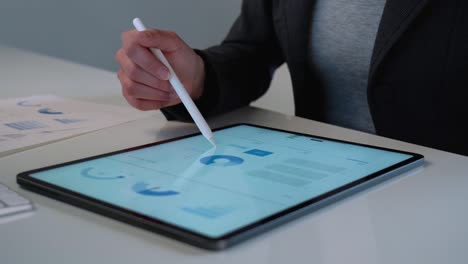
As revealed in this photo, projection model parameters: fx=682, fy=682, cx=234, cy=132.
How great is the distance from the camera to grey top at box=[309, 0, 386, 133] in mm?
1136

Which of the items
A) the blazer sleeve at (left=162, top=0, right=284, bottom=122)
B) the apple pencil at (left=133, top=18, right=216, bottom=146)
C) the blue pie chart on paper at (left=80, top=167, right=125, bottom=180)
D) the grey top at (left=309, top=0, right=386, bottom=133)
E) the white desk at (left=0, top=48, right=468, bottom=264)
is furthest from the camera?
the grey top at (left=309, top=0, right=386, bottom=133)

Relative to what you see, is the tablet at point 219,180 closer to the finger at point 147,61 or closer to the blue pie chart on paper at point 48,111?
the finger at point 147,61

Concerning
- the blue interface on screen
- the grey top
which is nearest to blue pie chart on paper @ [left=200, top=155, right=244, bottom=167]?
the blue interface on screen

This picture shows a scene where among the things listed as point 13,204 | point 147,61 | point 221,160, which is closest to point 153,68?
point 147,61

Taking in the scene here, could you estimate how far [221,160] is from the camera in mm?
703

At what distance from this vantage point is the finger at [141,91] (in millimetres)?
893

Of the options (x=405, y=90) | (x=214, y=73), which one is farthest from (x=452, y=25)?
(x=214, y=73)

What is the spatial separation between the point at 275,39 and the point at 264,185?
2.33 ft

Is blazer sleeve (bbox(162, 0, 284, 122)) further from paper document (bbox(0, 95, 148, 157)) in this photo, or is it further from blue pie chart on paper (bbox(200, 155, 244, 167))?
blue pie chart on paper (bbox(200, 155, 244, 167))

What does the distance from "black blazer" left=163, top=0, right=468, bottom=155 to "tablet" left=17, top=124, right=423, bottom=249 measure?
20 cm

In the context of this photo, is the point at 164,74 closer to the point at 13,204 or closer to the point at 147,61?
the point at 147,61

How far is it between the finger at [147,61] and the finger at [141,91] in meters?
0.05

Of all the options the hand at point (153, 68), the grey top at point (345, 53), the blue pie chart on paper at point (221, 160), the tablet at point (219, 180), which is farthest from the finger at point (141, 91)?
the grey top at point (345, 53)

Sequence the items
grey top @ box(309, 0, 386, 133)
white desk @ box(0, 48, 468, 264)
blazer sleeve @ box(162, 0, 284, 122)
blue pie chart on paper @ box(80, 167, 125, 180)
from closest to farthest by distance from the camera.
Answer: white desk @ box(0, 48, 468, 264), blue pie chart on paper @ box(80, 167, 125, 180), blazer sleeve @ box(162, 0, 284, 122), grey top @ box(309, 0, 386, 133)
